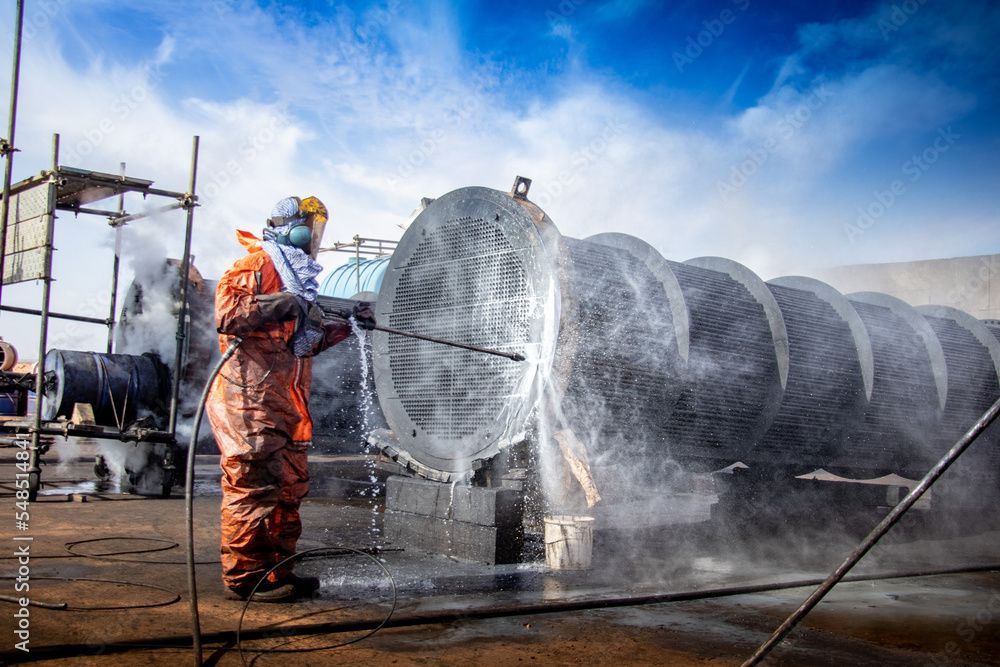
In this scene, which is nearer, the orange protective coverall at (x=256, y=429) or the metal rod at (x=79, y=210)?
the orange protective coverall at (x=256, y=429)

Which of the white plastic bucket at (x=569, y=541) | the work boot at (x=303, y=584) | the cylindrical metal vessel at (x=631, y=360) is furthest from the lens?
the cylindrical metal vessel at (x=631, y=360)

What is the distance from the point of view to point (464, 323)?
6117mm

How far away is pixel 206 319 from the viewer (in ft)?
31.4

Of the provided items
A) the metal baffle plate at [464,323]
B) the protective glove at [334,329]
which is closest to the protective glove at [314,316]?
the protective glove at [334,329]

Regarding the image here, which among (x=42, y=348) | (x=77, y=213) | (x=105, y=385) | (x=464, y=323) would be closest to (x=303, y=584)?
(x=464, y=323)

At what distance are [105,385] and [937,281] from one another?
14448 millimetres

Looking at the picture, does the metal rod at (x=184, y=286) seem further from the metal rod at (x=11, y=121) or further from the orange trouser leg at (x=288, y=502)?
the orange trouser leg at (x=288, y=502)

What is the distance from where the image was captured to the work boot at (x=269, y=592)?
412cm

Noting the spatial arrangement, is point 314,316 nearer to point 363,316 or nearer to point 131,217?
point 363,316

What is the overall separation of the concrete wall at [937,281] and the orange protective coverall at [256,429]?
36.2ft

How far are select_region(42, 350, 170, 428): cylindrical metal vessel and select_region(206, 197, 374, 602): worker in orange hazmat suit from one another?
15.9ft

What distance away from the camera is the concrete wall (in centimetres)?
1462

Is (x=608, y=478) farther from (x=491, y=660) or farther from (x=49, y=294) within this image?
(x=49, y=294)

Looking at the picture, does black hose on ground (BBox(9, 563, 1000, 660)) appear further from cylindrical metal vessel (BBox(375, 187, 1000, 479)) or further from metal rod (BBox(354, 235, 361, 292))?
metal rod (BBox(354, 235, 361, 292))
